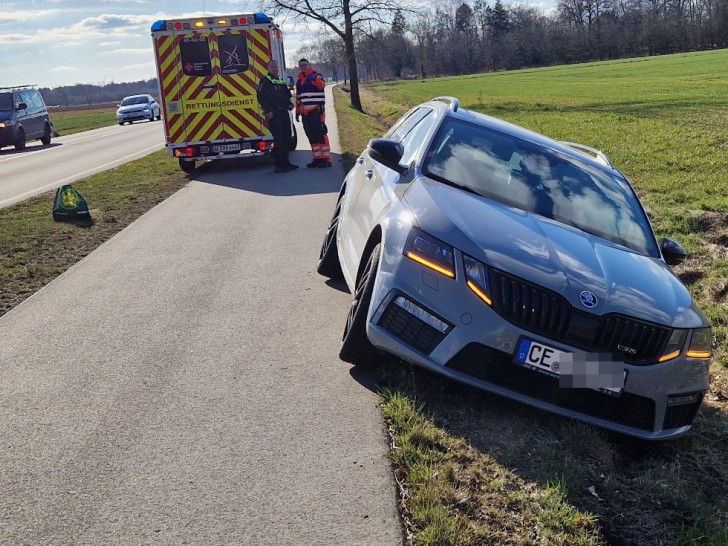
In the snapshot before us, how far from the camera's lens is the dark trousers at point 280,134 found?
14859 millimetres

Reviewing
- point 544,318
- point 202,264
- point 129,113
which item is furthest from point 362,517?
point 129,113

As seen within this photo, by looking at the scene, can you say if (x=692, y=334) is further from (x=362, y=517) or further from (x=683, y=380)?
(x=362, y=517)

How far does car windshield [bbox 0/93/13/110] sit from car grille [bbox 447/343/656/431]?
25613mm

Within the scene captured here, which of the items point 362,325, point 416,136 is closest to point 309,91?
point 416,136

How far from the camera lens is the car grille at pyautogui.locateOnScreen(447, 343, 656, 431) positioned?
Result: 377cm

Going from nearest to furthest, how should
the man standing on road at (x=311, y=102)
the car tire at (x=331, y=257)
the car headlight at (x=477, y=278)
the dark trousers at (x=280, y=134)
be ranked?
1. the car headlight at (x=477, y=278)
2. the car tire at (x=331, y=257)
3. the dark trousers at (x=280, y=134)
4. the man standing on road at (x=311, y=102)

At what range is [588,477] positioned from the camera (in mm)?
3492

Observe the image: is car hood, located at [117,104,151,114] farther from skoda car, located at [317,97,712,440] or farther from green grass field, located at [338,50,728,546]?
green grass field, located at [338,50,728,546]

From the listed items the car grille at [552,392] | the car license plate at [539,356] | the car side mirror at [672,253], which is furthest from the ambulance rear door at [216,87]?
the car license plate at [539,356]

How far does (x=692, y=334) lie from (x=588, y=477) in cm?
97

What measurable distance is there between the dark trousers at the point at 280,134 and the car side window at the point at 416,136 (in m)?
9.01

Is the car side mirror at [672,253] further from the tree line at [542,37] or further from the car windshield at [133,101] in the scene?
A: the tree line at [542,37]

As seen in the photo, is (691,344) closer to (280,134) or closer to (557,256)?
(557,256)

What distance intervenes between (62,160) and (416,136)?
17383mm
